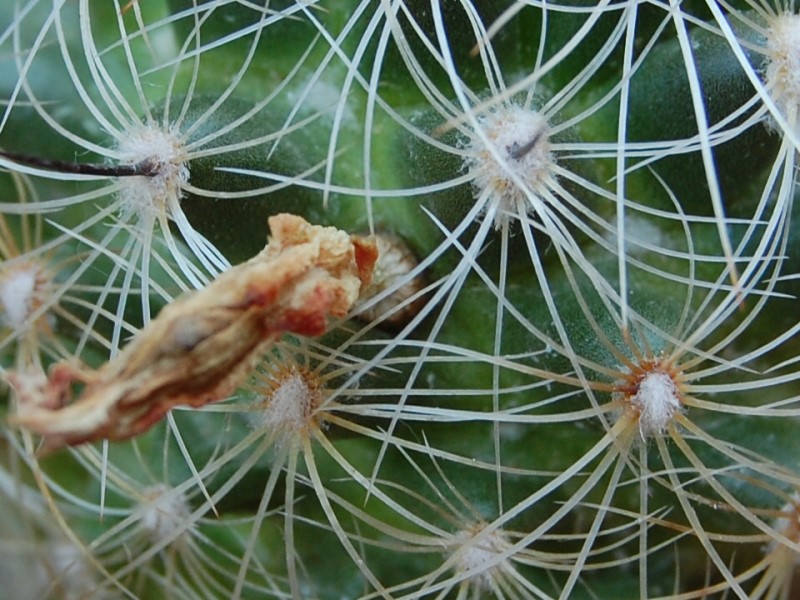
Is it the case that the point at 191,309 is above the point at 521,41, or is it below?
below

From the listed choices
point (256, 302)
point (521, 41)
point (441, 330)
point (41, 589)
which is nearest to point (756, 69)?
point (521, 41)

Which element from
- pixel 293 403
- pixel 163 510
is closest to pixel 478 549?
pixel 293 403

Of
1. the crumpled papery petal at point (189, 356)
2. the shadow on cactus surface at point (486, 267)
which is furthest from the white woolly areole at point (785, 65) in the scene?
the crumpled papery petal at point (189, 356)

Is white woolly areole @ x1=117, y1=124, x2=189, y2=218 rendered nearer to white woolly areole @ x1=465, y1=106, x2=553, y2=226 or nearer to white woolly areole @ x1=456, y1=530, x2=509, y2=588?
white woolly areole @ x1=465, y1=106, x2=553, y2=226

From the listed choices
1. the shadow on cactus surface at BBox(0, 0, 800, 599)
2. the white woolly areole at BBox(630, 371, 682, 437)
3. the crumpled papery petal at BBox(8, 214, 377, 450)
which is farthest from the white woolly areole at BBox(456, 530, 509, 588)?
the crumpled papery petal at BBox(8, 214, 377, 450)

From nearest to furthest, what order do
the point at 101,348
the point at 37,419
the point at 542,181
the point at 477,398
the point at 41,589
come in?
the point at 37,419, the point at 542,181, the point at 477,398, the point at 101,348, the point at 41,589

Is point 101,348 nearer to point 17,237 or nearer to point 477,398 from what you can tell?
point 17,237
